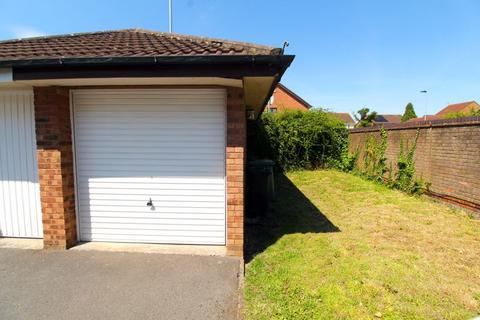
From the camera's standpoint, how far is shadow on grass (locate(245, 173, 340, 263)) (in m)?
5.24

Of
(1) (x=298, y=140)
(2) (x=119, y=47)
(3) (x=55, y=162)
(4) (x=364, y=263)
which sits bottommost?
(4) (x=364, y=263)

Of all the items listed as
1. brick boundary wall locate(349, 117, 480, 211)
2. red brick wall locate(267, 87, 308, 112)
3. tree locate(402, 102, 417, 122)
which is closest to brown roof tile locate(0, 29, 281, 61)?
brick boundary wall locate(349, 117, 480, 211)

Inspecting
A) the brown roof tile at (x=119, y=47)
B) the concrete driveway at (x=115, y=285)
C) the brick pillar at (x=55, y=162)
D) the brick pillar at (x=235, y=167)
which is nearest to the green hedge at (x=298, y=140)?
the brown roof tile at (x=119, y=47)

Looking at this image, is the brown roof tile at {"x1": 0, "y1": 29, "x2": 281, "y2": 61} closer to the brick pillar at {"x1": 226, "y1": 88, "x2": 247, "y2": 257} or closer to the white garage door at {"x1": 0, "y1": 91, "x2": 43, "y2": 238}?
the brick pillar at {"x1": 226, "y1": 88, "x2": 247, "y2": 257}

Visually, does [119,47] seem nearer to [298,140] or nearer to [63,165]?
[63,165]

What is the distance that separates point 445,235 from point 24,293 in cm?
716

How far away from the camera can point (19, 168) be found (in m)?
4.94

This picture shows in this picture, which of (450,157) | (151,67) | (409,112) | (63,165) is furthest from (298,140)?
(409,112)

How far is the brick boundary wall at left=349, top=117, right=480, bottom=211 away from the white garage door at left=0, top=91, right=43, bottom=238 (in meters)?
9.24

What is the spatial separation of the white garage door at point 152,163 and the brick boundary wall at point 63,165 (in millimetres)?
204

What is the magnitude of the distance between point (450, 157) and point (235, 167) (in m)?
6.27

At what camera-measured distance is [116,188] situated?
4859 millimetres

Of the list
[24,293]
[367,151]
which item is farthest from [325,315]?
[367,151]

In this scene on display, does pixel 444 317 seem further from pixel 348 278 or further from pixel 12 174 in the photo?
pixel 12 174
